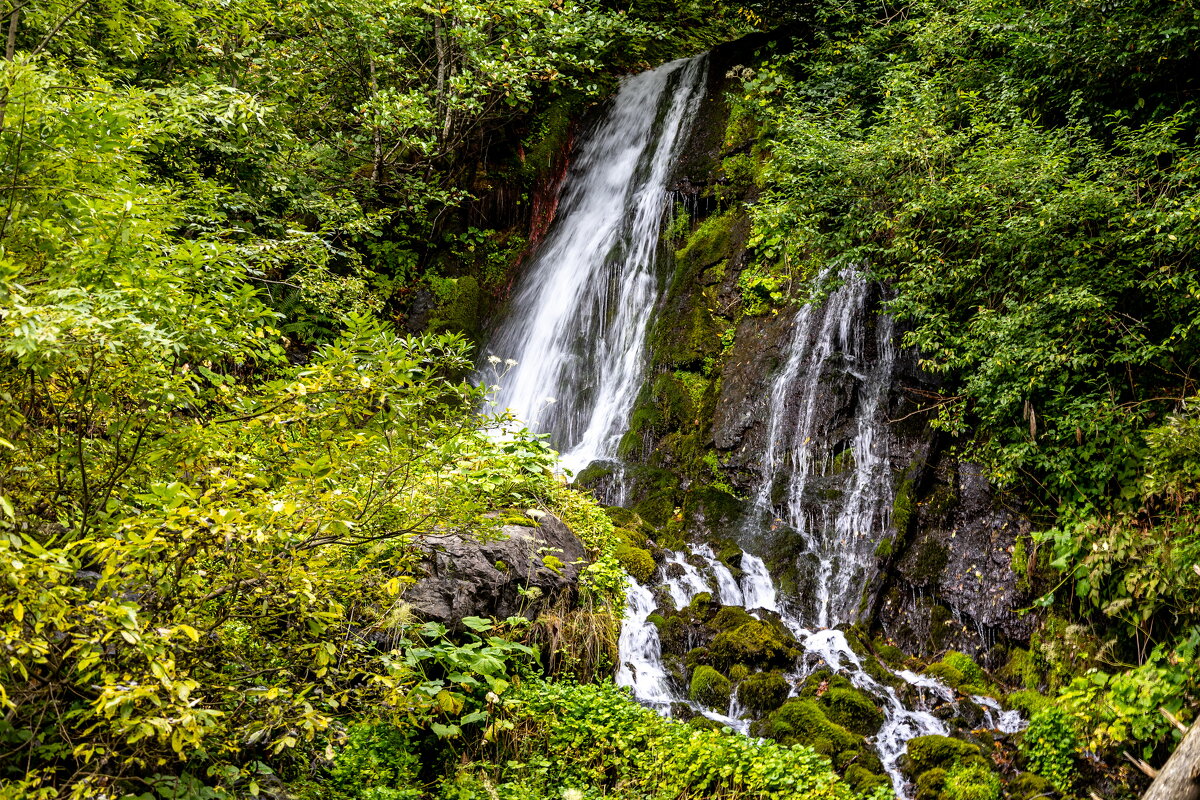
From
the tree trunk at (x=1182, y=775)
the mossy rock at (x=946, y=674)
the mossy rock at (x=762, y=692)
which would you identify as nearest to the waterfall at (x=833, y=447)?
the mossy rock at (x=946, y=674)

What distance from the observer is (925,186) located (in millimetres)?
8508

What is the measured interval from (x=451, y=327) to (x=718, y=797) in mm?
11647

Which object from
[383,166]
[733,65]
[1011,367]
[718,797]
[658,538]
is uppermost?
[733,65]

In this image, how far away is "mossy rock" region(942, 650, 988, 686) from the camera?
23.8 ft

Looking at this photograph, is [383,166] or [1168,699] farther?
[383,166]

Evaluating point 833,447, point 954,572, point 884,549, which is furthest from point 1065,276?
point 884,549

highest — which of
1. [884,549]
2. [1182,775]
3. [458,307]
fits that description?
[458,307]

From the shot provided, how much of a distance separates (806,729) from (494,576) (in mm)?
3063

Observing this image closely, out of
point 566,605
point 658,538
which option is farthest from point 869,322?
point 566,605

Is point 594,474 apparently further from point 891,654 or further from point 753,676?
point 891,654

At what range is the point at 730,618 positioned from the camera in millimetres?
7555

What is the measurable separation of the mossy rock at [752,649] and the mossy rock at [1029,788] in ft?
6.76

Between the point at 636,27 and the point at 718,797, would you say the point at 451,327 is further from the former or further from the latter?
the point at 718,797

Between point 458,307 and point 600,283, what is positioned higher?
point 600,283
